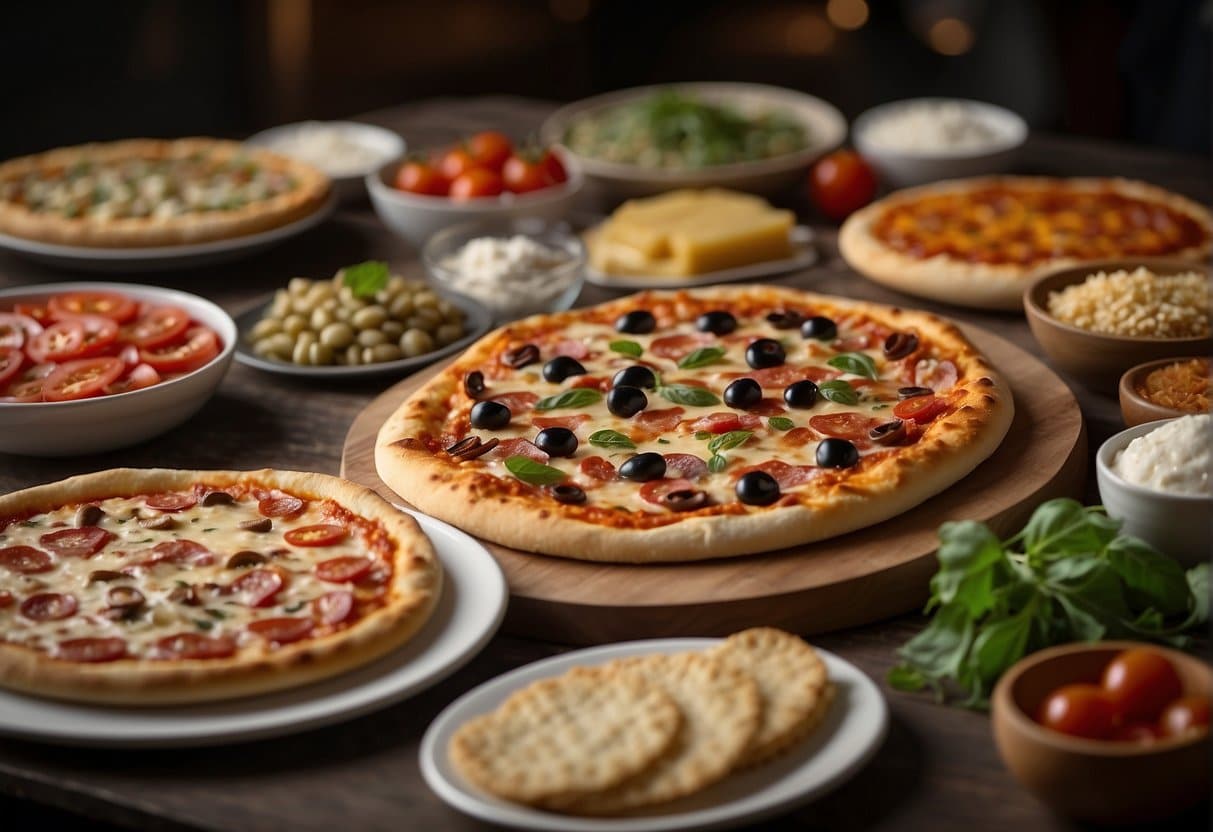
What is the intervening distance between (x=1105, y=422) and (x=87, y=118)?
8053mm

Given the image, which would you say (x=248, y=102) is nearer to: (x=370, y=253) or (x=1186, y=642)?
(x=370, y=253)

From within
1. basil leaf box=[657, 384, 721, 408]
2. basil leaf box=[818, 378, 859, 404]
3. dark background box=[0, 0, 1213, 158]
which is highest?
basil leaf box=[818, 378, 859, 404]

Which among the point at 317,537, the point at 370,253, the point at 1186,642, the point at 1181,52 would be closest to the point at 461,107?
the point at 370,253

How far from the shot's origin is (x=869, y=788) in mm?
2875

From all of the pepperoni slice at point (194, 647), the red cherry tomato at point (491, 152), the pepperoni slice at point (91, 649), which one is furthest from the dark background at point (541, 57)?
the pepperoni slice at point (91, 649)

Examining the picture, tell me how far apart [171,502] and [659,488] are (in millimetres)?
1240

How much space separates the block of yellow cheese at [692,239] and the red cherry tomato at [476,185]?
53cm

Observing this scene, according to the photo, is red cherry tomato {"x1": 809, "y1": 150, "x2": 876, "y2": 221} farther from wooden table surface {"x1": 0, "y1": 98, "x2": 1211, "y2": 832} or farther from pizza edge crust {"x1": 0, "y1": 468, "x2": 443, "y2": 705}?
pizza edge crust {"x1": 0, "y1": 468, "x2": 443, "y2": 705}

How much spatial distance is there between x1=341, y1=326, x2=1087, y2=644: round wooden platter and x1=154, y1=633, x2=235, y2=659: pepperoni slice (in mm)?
695

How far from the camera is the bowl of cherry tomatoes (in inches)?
241

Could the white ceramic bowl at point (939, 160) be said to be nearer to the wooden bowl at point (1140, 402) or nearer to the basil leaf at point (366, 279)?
the wooden bowl at point (1140, 402)

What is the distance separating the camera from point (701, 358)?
4.62 m

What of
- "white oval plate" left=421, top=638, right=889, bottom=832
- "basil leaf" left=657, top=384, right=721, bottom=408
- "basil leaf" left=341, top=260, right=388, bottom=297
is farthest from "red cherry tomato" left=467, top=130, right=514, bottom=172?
"white oval plate" left=421, top=638, right=889, bottom=832

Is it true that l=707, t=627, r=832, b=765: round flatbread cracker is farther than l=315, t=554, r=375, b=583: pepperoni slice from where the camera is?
No
